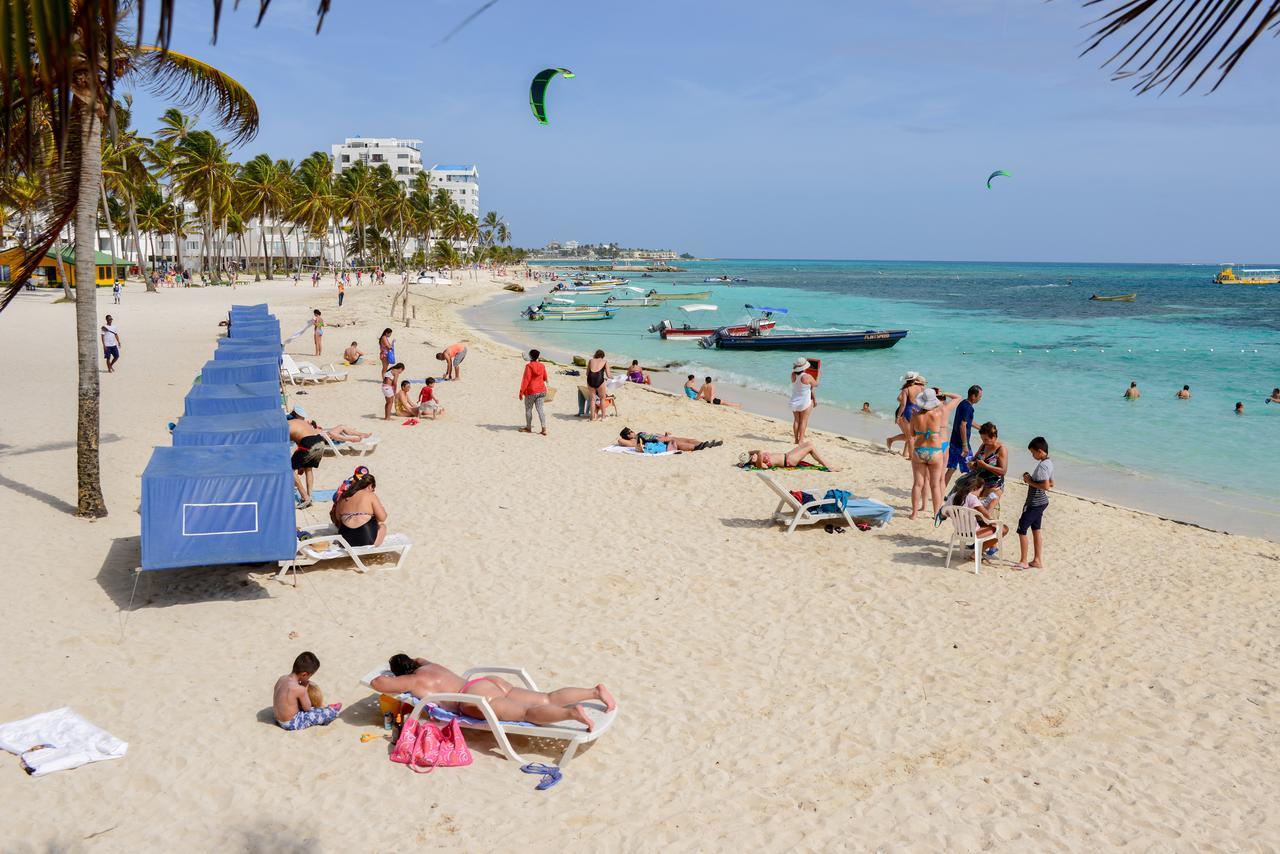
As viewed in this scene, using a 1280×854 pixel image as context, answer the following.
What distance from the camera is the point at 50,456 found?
11.7 meters

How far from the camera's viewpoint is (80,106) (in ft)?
22.9

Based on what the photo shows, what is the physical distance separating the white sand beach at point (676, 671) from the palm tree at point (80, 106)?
1.75 metres

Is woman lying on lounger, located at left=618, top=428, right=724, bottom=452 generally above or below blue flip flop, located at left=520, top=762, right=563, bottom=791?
above

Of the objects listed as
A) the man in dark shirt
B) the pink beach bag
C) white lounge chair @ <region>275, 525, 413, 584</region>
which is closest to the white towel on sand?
the man in dark shirt

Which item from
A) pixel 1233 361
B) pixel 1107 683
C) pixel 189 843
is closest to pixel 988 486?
pixel 1107 683

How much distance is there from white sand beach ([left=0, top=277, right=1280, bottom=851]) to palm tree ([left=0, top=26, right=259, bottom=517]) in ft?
5.75

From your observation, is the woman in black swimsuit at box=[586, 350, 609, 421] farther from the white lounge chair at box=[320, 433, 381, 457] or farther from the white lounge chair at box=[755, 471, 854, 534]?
the white lounge chair at box=[755, 471, 854, 534]

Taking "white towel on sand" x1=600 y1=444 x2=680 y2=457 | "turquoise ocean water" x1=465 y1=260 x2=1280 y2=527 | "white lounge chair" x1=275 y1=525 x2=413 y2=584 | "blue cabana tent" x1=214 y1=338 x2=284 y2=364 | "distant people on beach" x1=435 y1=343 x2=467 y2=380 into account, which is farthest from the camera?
"distant people on beach" x1=435 y1=343 x2=467 y2=380

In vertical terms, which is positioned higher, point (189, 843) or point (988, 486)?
point (988, 486)

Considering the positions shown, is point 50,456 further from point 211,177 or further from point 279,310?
point 211,177

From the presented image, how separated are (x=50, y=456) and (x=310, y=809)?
931 cm

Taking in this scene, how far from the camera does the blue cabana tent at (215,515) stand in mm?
6684

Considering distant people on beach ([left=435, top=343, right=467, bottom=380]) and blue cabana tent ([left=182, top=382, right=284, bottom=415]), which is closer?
blue cabana tent ([left=182, top=382, right=284, bottom=415])

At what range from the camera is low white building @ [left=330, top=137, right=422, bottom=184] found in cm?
13150
